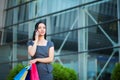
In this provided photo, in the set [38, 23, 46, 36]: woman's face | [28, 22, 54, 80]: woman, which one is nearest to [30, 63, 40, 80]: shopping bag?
[28, 22, 54, 80]: woman

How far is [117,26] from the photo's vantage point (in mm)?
11836

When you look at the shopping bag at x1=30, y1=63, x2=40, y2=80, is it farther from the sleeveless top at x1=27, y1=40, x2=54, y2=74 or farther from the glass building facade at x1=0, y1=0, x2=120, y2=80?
the glass building facade at x1=0, y1=0, x2=120, y2=80

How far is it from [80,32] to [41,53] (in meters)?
9.62

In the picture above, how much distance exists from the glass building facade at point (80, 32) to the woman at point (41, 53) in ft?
26.4

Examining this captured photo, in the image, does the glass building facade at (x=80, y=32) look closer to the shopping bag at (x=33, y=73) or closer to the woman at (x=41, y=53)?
the woman at (x=41, y=53)

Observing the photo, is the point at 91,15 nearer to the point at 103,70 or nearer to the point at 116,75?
the point at 103,70

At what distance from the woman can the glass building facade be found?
804 cm

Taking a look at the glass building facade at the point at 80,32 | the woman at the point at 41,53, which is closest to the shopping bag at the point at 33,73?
the woman at the point at 41,53

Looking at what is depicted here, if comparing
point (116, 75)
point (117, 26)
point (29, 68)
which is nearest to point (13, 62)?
point (117, 26)

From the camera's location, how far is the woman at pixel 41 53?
365cm

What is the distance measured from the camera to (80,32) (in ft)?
43.6

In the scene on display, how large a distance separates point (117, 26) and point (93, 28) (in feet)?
4.15

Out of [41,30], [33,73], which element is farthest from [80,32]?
[33,73]

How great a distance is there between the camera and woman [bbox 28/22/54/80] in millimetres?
3652
